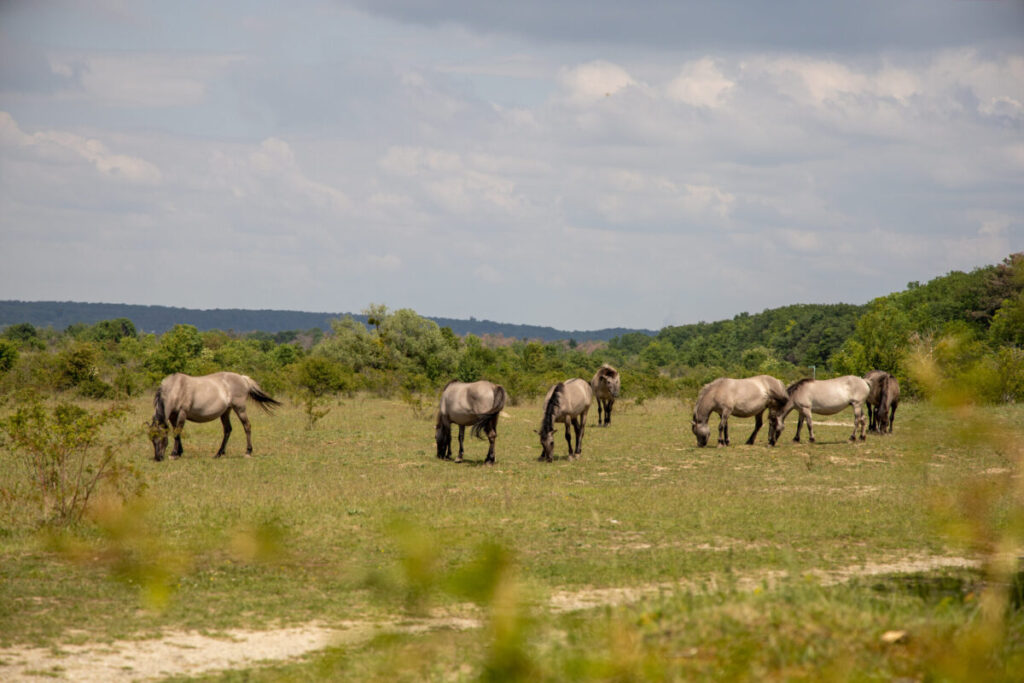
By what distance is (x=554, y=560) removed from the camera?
Result: 1034 centimetres

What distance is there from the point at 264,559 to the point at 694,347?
117 meters

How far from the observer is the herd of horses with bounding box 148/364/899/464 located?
1869 cm

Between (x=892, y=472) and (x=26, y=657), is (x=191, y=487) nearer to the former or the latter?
(x=26, y=657)

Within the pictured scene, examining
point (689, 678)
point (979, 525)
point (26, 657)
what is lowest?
point (26, 657)

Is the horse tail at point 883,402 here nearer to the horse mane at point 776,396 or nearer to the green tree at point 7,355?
the horse mane at point 776,396

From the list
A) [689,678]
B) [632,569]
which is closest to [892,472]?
[632,569]

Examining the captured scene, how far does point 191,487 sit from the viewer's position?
1496 cm

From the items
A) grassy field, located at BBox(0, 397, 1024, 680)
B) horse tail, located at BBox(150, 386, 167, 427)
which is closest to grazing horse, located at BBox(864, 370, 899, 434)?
grassy field, located at BBox(0, 397, 1024, 680)

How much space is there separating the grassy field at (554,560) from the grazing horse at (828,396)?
4.27 feet

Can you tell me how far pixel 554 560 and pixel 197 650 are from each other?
4249mm

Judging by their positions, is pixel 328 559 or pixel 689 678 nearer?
pixel 689 678

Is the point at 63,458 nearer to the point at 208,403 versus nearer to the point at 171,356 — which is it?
the point at 208,403

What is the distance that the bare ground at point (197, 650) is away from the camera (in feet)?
22.2

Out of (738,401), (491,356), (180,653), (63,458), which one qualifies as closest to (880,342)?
(738,401)
